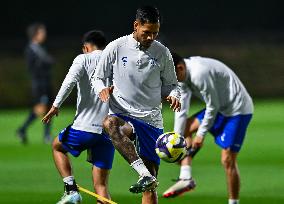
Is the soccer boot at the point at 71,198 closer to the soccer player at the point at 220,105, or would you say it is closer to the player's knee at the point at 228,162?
the soccer player at the point at 220,105

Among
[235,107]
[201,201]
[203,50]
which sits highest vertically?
[203,50]

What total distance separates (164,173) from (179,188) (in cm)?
275

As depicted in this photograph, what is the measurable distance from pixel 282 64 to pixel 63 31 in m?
7.07

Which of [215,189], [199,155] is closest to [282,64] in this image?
[199,155]

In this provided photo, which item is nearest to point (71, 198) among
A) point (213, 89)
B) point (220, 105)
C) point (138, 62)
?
point (138, 62)

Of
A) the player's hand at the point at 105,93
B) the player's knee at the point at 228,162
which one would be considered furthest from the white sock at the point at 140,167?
the player's knee at the point at 228,162

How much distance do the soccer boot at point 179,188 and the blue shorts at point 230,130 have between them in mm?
1128

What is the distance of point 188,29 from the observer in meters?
37.6

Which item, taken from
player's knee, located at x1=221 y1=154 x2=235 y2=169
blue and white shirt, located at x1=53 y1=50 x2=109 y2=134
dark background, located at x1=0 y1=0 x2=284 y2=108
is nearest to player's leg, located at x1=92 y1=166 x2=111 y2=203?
blue and white shirt, located at x1=53 y1=50 x2=109 y2=134

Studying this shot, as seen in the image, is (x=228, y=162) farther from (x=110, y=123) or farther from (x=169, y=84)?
(x=110, y=123)

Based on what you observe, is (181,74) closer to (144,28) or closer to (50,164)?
(144,28)

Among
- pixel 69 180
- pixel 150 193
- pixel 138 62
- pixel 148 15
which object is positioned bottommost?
pixel 150 193

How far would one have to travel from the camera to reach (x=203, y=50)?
35.3 meters

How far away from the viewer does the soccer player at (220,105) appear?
13750 millimetres
